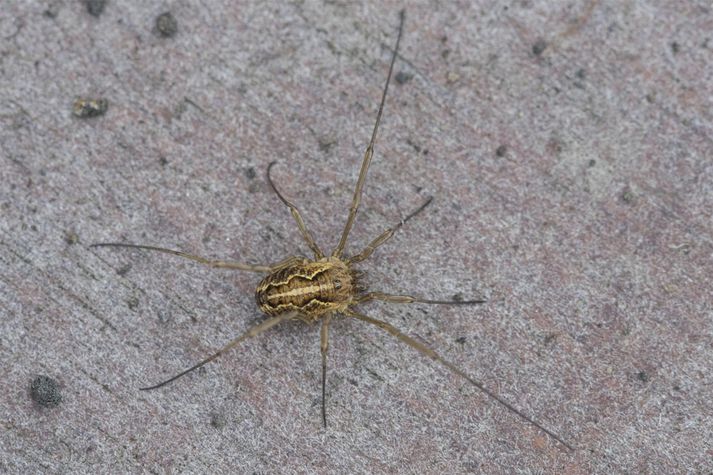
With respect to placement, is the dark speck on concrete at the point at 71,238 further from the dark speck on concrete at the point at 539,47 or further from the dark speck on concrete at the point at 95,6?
the dark speck on concrete at the point at 539,47

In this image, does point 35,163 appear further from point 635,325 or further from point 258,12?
point 635,325

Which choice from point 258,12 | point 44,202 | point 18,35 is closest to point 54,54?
point 18,35

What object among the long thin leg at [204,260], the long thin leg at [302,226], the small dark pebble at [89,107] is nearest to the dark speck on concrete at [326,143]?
the long thin leg at [302,226]

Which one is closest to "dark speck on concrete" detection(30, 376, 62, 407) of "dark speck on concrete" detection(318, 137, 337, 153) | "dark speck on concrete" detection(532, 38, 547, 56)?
"dark speck on concrete" detection(318, 137, 337, 153)

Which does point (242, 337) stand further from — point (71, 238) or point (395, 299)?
point (71, 238)

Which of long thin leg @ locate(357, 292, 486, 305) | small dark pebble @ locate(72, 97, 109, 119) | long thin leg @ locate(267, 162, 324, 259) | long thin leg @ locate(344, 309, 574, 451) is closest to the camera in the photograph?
long thin leg @ locate(344, 309, 574, 451)

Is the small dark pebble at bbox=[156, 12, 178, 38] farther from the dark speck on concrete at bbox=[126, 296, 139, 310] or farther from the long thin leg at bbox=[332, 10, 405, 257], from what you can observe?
the dark speck on concrete at bbox=[126, 296, 139, 310]
